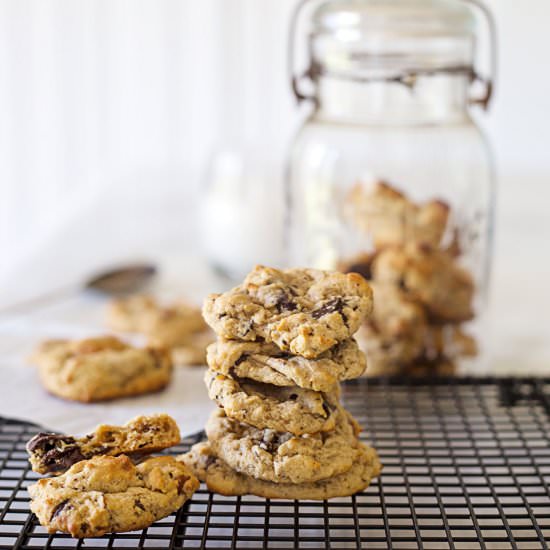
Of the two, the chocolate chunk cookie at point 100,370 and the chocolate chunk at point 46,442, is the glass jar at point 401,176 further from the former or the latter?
the chocolate chunk at point 46,442

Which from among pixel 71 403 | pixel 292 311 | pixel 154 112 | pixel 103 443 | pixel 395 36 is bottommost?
pixel 154 112

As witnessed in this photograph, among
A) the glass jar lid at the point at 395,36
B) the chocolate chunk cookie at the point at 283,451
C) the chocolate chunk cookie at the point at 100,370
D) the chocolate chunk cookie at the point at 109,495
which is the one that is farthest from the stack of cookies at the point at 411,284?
the chocolate chunk cookie at the point at 109,495

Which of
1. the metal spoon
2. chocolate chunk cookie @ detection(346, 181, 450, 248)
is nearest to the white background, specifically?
the metal spoon

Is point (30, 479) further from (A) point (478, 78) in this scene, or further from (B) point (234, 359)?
(A) point (478, 78)

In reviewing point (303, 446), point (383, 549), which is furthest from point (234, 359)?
point (383, 549)

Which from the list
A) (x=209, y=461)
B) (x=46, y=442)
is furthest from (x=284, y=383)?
(x=46, y=442)

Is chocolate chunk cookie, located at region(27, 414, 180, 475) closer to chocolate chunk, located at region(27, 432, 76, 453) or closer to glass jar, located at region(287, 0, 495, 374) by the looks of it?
chocolate chunk, located at region(27, 432, 76, 453)

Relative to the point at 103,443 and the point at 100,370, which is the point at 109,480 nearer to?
the point at 103,443
